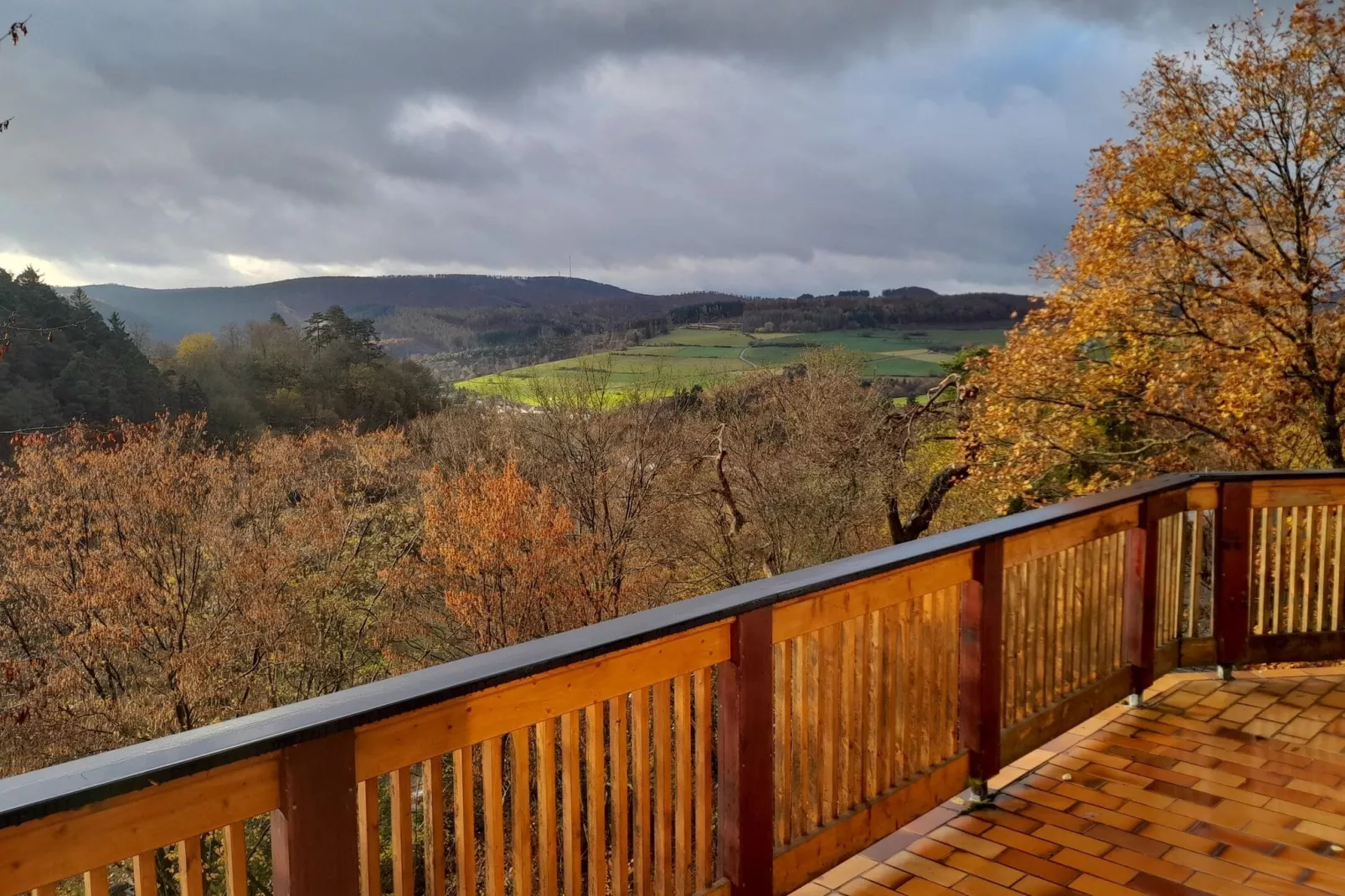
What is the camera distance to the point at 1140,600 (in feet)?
12.2

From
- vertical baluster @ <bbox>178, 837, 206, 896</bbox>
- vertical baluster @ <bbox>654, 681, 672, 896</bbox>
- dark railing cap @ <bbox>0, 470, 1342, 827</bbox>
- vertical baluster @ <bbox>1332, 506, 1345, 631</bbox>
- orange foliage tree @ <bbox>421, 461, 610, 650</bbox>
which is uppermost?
dark railing cap @ <bbox>0, 470, 1342, 827</bbox>

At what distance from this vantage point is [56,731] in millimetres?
14883

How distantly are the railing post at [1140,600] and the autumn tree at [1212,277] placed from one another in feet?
26.7

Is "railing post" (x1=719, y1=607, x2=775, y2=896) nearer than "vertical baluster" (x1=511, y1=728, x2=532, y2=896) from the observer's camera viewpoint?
No

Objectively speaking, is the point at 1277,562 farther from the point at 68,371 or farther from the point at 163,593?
the point at 68,371

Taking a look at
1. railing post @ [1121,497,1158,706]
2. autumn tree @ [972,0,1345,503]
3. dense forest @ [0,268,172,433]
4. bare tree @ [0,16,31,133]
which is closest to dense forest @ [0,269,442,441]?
dense forest @ [0,268,172,433]

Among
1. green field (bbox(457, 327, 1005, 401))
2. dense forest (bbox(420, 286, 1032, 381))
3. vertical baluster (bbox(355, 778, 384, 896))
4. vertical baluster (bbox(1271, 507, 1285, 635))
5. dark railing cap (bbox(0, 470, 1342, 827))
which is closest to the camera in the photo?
dark railing cap (bbox(0, 470, 1342, 827))

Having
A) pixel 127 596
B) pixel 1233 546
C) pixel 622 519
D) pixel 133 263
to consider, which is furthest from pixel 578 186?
pixel 1233 546

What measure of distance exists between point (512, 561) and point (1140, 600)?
60.5 ft

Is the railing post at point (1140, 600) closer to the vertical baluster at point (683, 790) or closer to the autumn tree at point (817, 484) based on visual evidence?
the vertical baluster at point (683, 790)

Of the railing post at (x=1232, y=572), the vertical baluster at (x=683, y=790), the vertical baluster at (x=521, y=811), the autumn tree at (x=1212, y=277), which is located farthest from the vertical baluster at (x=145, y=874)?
the autumn tree at (x=1212, y=277)

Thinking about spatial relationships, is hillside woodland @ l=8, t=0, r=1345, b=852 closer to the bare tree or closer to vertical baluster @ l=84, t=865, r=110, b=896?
the bare tree

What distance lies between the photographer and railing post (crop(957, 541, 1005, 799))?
2.82m

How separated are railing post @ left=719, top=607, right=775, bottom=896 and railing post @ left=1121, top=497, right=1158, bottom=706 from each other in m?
2.28
